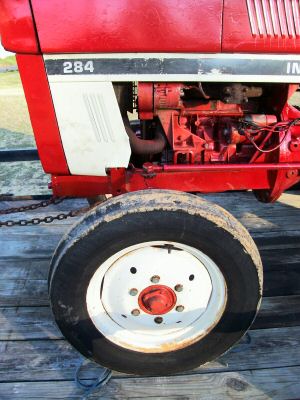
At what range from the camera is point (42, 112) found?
203cm

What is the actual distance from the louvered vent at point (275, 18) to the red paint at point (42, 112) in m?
A: 0.89

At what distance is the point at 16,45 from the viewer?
1.83m

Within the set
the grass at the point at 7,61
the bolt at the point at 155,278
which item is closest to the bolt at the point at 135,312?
the bolt at the point at 155,278

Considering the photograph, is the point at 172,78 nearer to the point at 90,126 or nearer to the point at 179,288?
the point at 90,126

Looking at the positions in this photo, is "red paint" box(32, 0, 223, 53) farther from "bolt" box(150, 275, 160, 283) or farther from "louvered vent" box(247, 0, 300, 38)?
"bolt" box(150, 275, 160, 283)

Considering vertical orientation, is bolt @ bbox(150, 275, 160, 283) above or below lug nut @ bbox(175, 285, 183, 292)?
above

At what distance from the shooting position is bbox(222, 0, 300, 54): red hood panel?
183 centimetres

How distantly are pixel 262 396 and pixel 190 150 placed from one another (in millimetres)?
1144

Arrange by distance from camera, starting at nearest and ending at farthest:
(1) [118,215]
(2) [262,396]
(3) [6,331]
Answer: (1) [118,215]
(2) [262,396]
(3) [6,331]

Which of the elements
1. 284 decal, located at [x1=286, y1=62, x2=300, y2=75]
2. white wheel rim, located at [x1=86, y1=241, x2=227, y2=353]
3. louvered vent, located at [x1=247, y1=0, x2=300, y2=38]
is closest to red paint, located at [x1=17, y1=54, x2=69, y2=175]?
white wheel rim, located at [x1=86, y1=241, x2=227, y2=353]

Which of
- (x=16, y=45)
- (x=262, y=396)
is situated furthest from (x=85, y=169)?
(x=262, y=396)

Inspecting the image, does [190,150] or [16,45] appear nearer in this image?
[16,45]

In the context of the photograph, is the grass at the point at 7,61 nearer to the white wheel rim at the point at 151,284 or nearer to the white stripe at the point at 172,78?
the white stripe at the point at 172,78

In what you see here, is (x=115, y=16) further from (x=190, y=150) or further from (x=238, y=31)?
(x=190, y=150)
